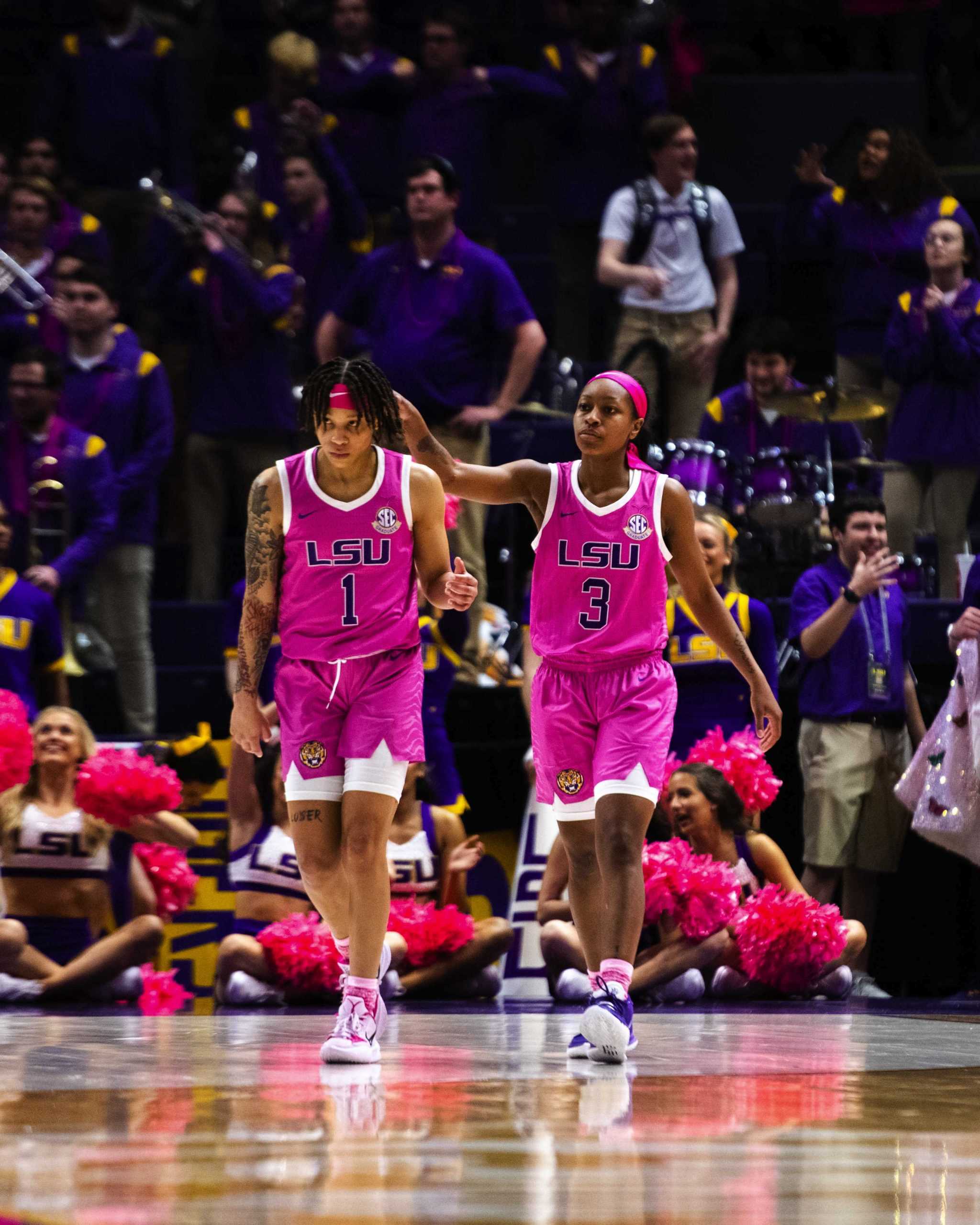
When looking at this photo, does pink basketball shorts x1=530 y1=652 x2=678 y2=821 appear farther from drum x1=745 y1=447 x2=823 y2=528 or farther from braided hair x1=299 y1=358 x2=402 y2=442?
drum x1=745 y1=447 x2=823 y2=528

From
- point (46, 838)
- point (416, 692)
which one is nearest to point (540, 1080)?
point (416, 692)

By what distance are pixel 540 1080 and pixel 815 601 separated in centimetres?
414

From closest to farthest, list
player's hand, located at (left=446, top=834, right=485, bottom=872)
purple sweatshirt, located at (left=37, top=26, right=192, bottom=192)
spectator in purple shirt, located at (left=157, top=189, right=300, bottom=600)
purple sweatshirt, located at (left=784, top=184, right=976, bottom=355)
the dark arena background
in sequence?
1. the dark arena background
2. player's hand, located at (left=446, top=834, right=485, bottom=872)
3. spectator in purple shirt, located at (left=157, top=189, right=300, bottom=600)
4. purple sweatshirt, located at (left=784, top=184, right=976, bottom=355)
5. purple sweatshirt, located at (left=37, top=26, right=192, bottom=192)

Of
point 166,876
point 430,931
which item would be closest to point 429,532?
point 430,931

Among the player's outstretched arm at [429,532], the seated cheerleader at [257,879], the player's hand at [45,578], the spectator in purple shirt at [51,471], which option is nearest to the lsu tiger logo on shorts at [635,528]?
Answer: the player's outstretched arm at [429,532]

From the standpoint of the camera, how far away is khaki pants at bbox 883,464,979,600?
9.84 m

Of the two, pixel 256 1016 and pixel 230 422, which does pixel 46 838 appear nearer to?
pixel 256 1016

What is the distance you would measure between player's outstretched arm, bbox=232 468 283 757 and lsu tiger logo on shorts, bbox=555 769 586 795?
2.84ft

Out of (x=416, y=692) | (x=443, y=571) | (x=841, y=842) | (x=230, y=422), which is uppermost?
(x=230, y=422)

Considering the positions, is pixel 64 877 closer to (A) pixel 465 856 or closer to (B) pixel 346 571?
(A) pixel 465 856

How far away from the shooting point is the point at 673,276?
1060cm

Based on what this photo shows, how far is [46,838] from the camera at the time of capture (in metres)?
7.78

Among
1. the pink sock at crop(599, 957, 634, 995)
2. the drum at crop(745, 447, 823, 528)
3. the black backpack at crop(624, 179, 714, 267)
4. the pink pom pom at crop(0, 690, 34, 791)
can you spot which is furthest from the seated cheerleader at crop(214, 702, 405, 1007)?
the black backpack at crop(624, 179, 714, 267)

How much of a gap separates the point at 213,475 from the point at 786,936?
4.43m
